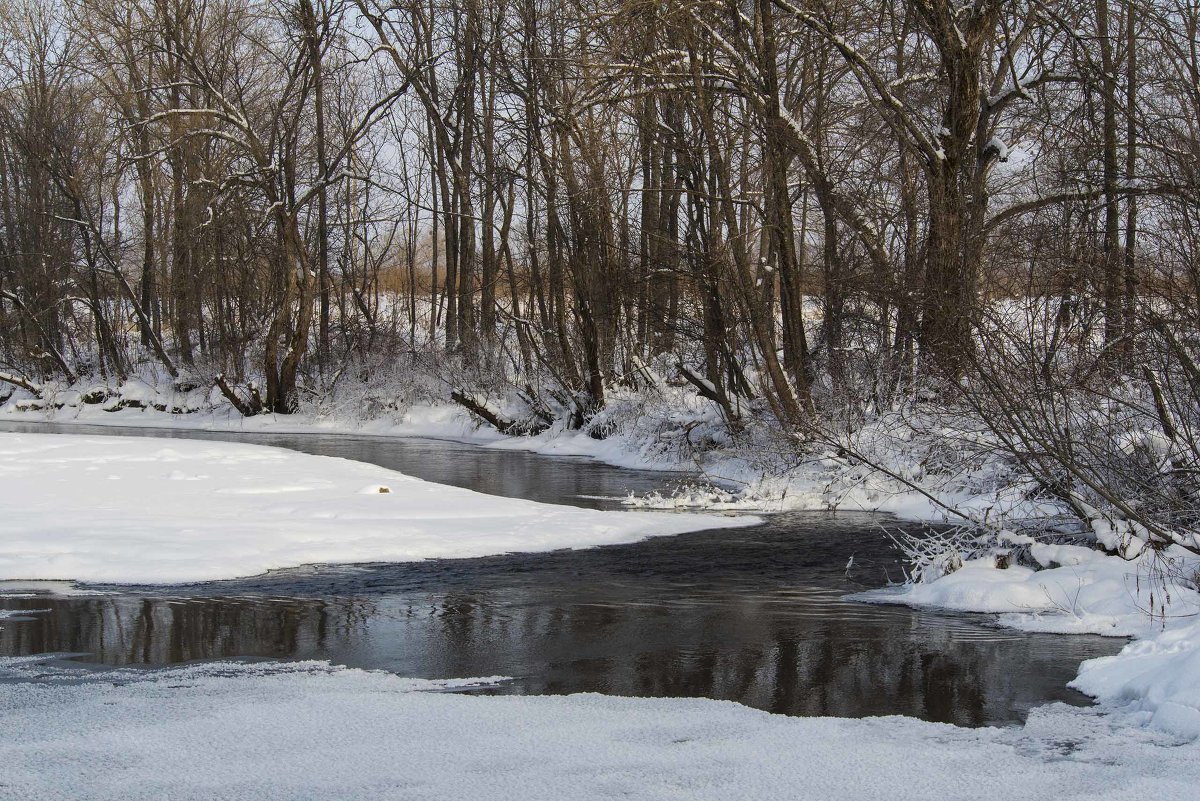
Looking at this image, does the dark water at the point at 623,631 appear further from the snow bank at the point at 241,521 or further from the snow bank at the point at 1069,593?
the snow bank at the point at 241,521

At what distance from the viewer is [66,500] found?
1210cm

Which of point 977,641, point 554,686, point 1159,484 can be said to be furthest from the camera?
point 1159,484

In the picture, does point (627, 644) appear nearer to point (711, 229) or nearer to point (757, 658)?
point (757, 658)

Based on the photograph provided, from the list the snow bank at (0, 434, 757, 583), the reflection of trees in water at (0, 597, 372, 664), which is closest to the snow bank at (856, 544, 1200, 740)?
the snow bank at (0, 434, 757, 583)

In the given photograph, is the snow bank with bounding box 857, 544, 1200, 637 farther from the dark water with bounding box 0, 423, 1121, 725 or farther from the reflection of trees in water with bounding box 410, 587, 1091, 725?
the reflection of trees in water with bounding box 410, 587, 1091, 725

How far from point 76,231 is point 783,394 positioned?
100 ft

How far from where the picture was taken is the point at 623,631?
769cm

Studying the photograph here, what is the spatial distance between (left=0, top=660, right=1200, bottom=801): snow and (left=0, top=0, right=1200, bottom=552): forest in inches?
125

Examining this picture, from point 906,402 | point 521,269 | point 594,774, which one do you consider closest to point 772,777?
point 594,774

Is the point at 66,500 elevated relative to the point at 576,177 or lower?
lower

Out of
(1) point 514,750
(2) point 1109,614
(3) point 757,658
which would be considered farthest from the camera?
(2) point 1109,614

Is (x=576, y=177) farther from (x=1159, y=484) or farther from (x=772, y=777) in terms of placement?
(x=772, y=777)

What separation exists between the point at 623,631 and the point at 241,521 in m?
5.37

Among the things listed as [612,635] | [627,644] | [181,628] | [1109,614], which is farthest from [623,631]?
[1109,614]
